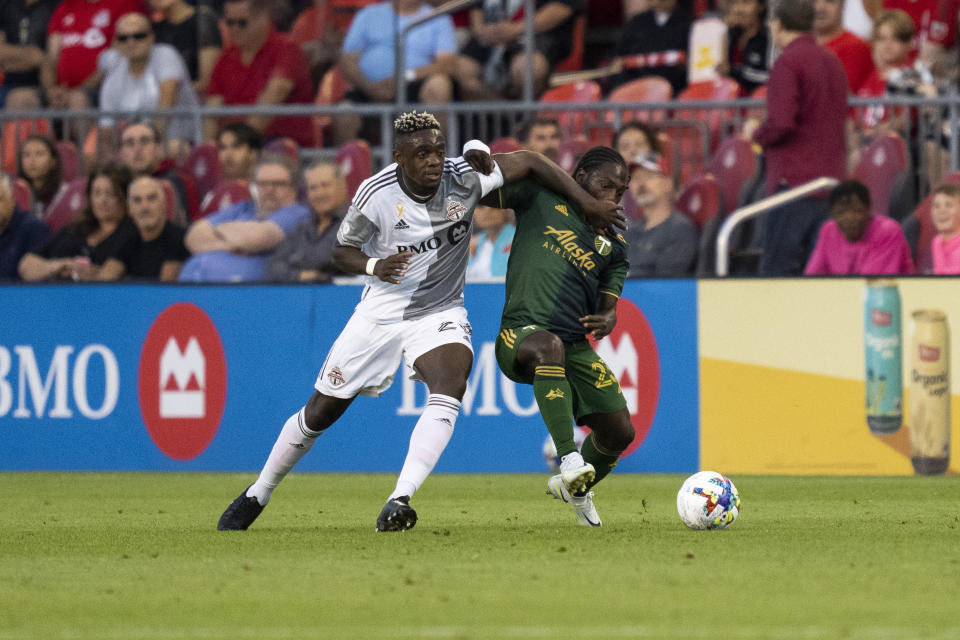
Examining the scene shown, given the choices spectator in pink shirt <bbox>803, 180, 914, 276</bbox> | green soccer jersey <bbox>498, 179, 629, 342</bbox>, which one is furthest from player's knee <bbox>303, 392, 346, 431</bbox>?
spectator in pink shirt <bbox>803, 180, 914, 276</bbox>

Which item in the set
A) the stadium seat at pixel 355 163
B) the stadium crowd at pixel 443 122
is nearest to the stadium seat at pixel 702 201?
the stadium crowd at pixel 443 122

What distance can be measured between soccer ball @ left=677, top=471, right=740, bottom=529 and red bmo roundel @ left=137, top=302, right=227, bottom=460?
6221 mm

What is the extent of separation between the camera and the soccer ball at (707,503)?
7965mm

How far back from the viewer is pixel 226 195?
14.7 metres

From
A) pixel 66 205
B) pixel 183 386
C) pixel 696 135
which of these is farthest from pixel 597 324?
pixel 66 205

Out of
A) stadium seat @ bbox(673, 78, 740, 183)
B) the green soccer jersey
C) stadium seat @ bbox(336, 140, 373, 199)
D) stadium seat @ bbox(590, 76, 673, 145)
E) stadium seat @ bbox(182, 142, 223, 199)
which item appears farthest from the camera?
stadium seat @ bbox(182, 142, 223, 199)

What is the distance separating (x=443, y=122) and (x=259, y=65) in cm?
275

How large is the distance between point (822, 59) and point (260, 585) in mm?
7964

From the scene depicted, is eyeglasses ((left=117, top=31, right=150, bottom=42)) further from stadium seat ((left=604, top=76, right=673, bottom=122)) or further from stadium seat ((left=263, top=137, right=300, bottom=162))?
stadium seat ((left=604, top=76, right=673, bottom=122))

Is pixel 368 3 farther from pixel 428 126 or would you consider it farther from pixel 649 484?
pixel 428 126

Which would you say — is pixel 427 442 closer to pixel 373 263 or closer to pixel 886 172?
pixel 373 263

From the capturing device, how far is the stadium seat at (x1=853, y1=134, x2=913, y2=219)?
13211mm

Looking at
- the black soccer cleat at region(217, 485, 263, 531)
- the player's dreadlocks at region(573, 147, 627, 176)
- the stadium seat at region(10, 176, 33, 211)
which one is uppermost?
the player's dreadlocks at region(573, 147, 627, 176)

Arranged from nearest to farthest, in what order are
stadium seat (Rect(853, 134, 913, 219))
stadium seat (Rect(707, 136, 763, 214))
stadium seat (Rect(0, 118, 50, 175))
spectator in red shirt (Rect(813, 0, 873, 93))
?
1. stadium seat (Rect(853, 134, 913, 219))
2. stadium seat (Rect(707, 136, 763, 214))
3. spectator in red shirt (Rect(813, 0, 873, 93))
4. stadium seat (Rect(0, 118, 50, 175))
